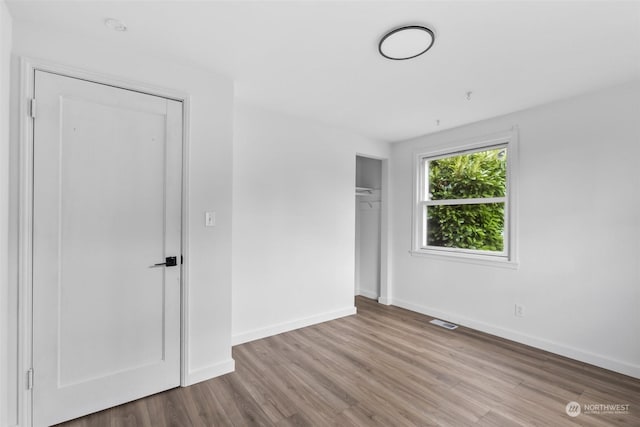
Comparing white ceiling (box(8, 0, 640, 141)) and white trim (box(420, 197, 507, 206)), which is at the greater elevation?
white ceiling (box(8, 0, 640, 141))

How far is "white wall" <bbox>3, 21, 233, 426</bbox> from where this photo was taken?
2.23m

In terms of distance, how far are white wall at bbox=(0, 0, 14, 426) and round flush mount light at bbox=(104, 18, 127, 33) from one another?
0.45 metres

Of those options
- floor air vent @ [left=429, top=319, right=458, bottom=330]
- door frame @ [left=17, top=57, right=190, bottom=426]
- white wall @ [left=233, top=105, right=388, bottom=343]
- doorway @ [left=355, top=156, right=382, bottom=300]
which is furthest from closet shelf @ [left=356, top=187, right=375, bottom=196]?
door frame @ [left=17, top=57, right=190, bottom=426]

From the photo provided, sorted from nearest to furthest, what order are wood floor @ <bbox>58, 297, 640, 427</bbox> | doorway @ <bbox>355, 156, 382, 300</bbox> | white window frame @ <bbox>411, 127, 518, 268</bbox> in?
1. wood floor @ <bbox>58, 297, 640, 427</bbox>
2. white window frame @ <bbox>411, 127, 518, 268</bbox>
3. doorway @ <bbox>355, 156, 382, 300</bbox>

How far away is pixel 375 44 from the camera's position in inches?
79.3

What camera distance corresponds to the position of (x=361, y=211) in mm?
5066

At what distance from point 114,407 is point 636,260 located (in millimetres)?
4047

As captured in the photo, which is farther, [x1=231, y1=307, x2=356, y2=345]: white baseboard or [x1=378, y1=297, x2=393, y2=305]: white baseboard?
[x1=378, y1=297, x2=393, y2=305]: white baseboard

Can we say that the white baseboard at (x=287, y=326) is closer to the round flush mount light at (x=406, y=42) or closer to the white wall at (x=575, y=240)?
the white wall at (x=575, y=240)

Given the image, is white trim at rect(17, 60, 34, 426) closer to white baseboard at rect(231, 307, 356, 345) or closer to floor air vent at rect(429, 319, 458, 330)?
white baseboard at rect(231, 307, 356, 345)

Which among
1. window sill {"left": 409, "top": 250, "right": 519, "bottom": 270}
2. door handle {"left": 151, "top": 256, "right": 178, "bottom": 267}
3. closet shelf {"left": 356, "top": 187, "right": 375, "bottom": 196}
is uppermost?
closet shelf {"left": 356, "top": 187, "right": 375, "bottom": 196}

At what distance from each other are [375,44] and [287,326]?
9.37 ft

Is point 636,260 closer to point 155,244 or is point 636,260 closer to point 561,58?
point 561,58

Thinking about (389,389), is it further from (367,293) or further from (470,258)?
(367,293)
